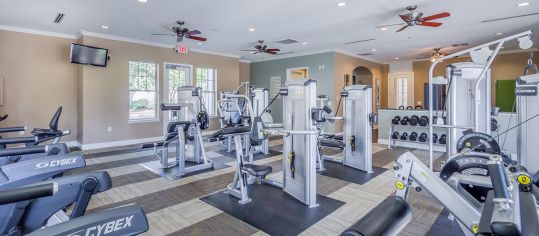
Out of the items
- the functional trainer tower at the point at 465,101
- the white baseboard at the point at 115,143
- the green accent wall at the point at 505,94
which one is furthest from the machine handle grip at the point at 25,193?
the green accent wall at the point at 505,94

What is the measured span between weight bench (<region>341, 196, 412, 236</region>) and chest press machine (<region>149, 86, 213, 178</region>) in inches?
138

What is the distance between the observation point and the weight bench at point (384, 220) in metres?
1.01

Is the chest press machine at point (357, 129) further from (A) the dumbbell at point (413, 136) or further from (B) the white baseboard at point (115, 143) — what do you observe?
(B) the white baseboard at point (115, 143)

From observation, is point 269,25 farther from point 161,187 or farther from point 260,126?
point 161,187

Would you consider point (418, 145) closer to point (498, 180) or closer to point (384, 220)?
point (498, 180)

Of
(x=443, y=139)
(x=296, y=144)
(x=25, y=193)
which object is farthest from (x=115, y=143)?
(x=443, y=139)

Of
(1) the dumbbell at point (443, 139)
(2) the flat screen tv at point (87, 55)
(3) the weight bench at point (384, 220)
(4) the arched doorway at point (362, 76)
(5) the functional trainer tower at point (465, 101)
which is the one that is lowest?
(1) the dumbbell at point (443, 139)

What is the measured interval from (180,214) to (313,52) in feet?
23.8

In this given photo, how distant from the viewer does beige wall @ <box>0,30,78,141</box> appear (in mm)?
5801

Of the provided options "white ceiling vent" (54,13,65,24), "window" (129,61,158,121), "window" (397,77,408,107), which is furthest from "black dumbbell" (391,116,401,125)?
"white ceiling vent" (54,13,65,24)

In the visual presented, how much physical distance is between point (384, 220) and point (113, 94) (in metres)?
7.18

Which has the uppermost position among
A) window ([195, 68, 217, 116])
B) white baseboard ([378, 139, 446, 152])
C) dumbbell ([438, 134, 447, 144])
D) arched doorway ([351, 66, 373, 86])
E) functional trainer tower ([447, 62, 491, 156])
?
arched doorway ([351, 66, 373, 86])

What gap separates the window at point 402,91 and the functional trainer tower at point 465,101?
840cm

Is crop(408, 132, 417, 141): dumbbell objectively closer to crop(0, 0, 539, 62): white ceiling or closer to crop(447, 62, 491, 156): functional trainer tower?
crop(0, 0, 539, 62): white ceiling
